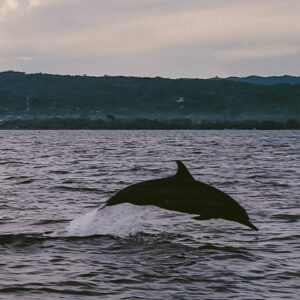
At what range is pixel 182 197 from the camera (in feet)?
49.5

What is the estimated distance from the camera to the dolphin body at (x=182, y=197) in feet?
49.0

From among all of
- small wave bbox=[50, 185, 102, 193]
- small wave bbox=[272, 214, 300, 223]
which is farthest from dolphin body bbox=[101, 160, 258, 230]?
small wave bbox=[50, 185, 102, 193]

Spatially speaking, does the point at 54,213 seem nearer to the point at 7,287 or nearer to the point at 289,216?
the point at 289,216

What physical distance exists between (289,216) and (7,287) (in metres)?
10.6

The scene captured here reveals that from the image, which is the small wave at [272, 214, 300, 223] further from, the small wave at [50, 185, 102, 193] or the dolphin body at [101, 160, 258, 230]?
the small wave at [50, 185, 102, 193]

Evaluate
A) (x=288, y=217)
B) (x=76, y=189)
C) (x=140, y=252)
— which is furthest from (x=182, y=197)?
(x=76, y=189)

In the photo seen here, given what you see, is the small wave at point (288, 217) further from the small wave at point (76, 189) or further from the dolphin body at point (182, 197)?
the small wave at point (76, 189)

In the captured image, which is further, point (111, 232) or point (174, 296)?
point (111, 232)

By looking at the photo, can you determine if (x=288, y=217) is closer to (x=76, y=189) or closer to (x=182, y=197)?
(x=182, y=197)

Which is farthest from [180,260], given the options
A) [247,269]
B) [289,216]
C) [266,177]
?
[266,177]

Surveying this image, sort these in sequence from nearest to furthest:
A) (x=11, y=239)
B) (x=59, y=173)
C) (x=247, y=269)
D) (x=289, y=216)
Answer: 1. (x=247, y=269)
2. (x=11, y=239)
3. (x=289, y=216)
4. (x=59, y=173)

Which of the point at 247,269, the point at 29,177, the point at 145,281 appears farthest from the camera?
the point at 29,177

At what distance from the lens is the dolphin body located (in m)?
14.9

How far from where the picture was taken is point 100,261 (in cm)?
1398
